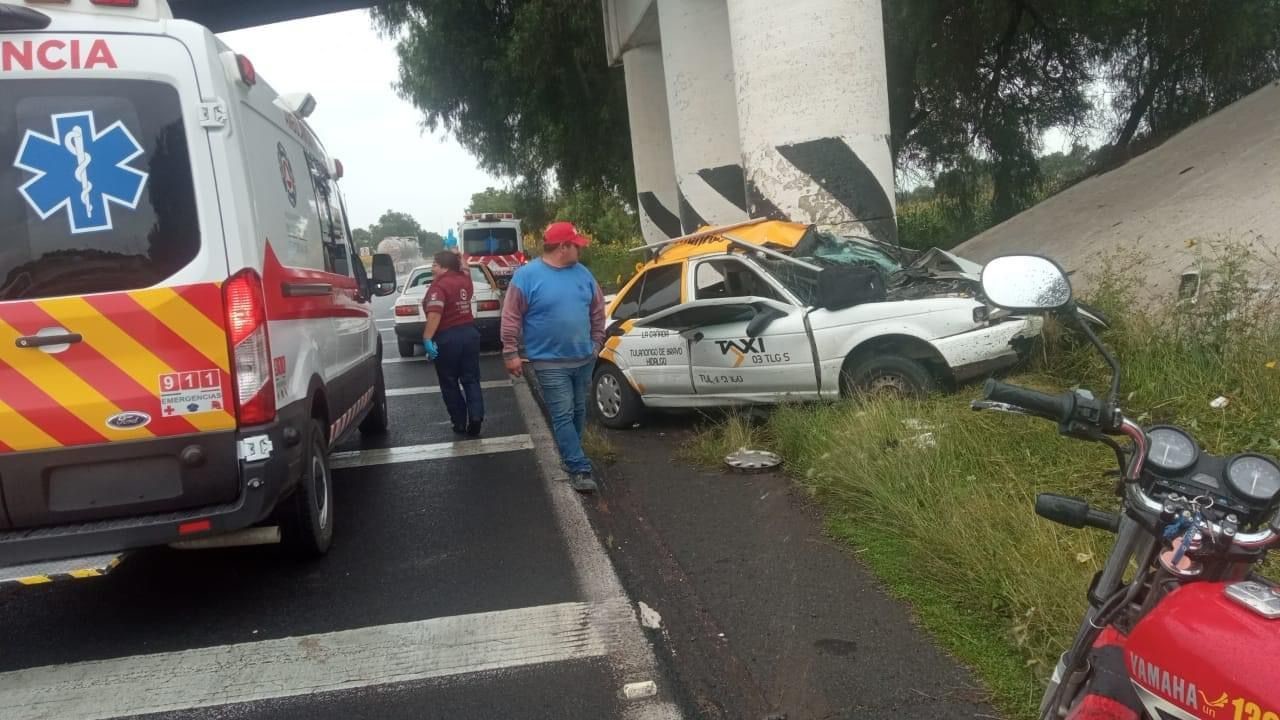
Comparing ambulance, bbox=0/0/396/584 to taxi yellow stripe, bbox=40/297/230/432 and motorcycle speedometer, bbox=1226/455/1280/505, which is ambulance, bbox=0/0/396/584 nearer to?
taxi yellow stripe, bbox=40/297/230/432

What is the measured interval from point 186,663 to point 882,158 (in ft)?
24.8

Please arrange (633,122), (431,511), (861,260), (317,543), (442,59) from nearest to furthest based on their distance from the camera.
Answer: (317,543)
(431,511)
(861,260)
(633,122)
(442,59)

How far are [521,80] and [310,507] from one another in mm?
13761

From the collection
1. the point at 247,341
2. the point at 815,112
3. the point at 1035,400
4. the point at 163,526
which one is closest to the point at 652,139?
the point at 815,112

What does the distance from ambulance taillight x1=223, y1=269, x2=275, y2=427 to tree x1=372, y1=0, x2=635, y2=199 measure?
43.4 ft

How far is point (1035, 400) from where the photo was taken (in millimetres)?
2020

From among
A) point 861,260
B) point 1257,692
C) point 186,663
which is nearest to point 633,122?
point 861,260

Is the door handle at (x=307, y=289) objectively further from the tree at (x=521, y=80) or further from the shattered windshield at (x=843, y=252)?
the tree at (x=521, y=80)

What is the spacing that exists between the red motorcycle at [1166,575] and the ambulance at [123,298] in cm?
314

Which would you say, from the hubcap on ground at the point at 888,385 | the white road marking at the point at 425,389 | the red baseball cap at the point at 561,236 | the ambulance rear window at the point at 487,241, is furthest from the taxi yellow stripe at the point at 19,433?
the ambulance rear window at the point at 487,241

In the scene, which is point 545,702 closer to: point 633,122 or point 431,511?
point 431,511

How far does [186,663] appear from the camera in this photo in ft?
13.5

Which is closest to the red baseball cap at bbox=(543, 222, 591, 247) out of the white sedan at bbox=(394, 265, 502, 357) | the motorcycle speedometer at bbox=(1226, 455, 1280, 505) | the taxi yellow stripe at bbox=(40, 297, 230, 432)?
the taxi yellow stripe at bbox=(40, 297, 230, 432)

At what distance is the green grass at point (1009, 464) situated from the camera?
3742 millimetres
